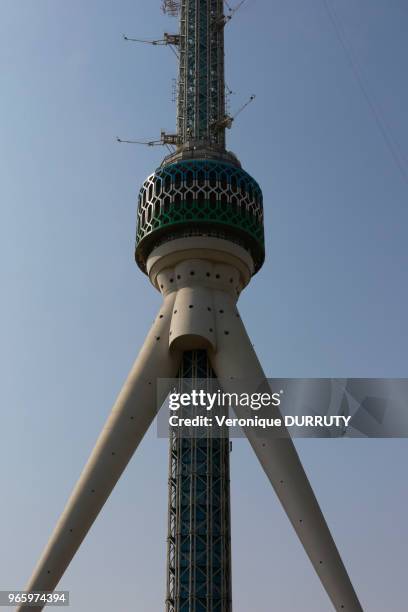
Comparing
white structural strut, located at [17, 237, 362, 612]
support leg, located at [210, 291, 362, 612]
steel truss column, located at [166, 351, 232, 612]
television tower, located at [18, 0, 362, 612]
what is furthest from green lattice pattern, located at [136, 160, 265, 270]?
steel truss column, located at [166, 351, 232, 612]

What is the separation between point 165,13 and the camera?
1818 inches

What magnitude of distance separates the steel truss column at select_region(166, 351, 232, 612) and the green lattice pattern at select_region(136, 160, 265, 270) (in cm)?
698

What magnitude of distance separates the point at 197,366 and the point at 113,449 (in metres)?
5.55

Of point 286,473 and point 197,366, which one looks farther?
point 197,366

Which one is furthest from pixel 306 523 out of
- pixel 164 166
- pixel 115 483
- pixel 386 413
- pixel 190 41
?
pixel 190 41

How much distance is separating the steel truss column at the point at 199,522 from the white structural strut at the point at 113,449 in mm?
1576

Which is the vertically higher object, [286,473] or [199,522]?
[286,473]

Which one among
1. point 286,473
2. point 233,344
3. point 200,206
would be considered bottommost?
point 286,473

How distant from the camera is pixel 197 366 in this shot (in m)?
34.5

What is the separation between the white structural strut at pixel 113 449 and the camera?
30.4 m

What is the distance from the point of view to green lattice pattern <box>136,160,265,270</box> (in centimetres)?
3619

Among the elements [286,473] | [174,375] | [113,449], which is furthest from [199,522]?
[174,375]

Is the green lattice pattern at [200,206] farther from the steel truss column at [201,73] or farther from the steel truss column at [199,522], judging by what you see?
the steel truss column at [199,522]

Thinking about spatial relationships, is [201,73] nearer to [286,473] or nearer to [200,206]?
[200,206]
